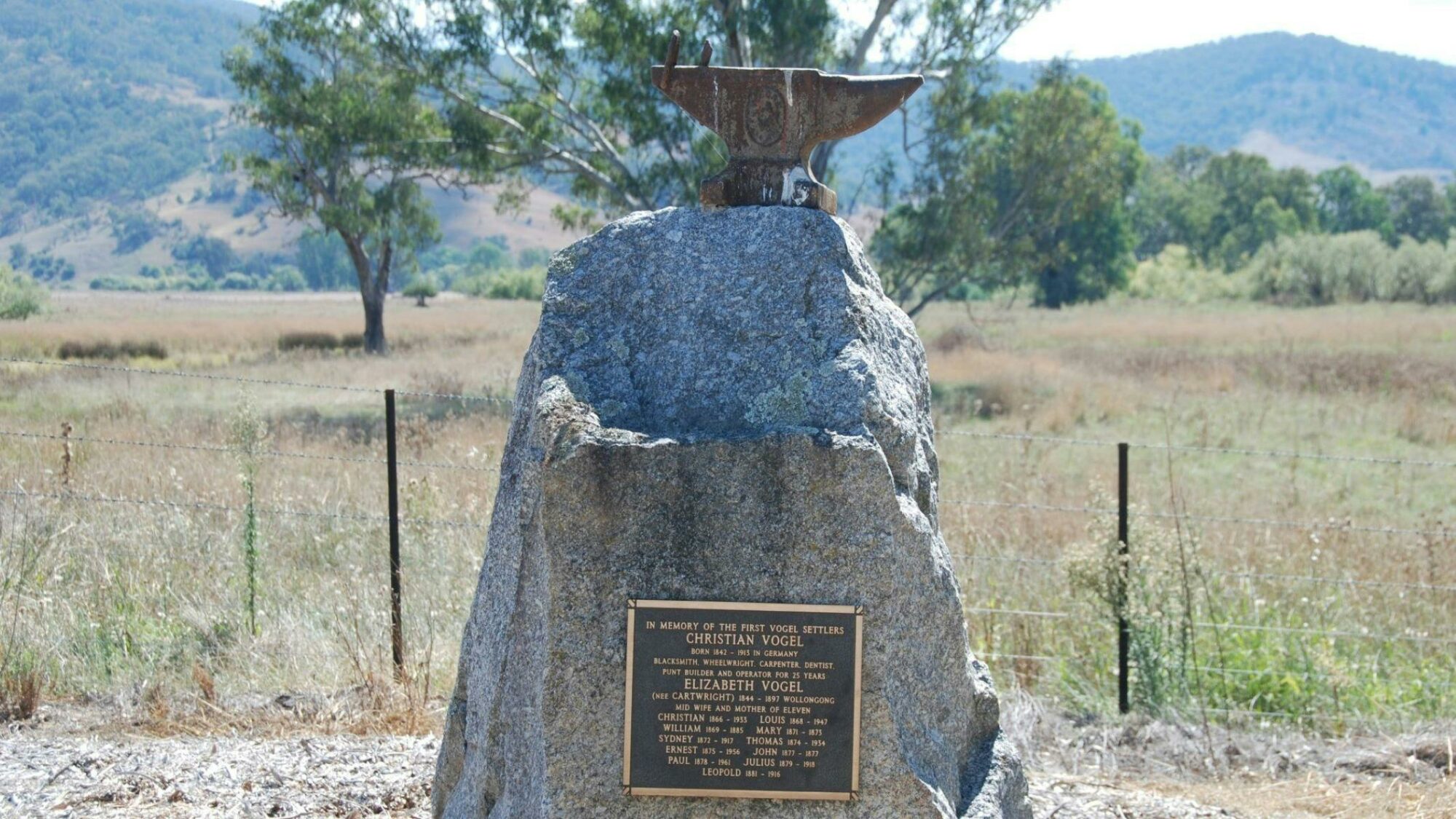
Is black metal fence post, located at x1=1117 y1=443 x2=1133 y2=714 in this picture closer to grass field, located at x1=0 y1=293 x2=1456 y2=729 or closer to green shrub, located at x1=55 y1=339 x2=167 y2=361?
grass field, located at x1=0 y1=293 x2=1456 y2=729

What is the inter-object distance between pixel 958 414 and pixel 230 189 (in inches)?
7110

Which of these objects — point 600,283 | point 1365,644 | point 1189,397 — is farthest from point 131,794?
point 1189,397

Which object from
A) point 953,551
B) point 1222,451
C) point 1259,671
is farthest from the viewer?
point 953,551

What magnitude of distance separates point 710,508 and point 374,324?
27.5 m

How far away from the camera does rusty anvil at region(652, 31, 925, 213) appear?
3645mm

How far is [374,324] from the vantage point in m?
29.3

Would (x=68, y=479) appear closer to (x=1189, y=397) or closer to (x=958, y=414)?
(x=958, y=414)

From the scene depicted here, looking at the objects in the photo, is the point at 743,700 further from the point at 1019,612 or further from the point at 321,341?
the point at 321,341

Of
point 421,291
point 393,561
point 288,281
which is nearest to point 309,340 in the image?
point 393,561

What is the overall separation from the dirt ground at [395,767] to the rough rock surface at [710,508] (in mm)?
1301

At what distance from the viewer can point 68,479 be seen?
300 inches

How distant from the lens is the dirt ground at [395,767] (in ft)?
15.4

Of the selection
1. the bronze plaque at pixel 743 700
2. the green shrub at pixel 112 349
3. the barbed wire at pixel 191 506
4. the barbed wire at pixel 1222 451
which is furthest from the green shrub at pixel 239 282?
the bronze plaque at pixel 743 700

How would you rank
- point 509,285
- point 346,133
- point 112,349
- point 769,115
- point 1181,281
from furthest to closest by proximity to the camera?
point 509,285 → point 1181,281 → point 112,349 → point 346,133 → point 769,115
